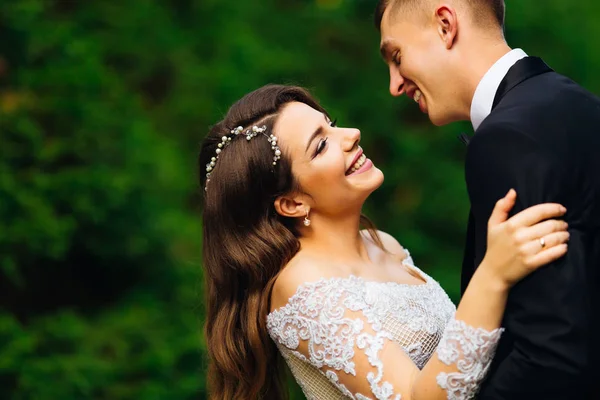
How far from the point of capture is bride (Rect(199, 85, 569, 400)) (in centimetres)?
333

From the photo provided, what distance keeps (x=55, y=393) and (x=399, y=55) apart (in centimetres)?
365

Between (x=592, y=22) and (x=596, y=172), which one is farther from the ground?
(x=592, y=22)

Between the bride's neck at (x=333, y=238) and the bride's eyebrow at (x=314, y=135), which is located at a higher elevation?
the bride's eyebrow at (x=314, y=135)

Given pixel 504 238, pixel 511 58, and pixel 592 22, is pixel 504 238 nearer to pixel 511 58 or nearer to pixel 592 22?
pixel 511 58

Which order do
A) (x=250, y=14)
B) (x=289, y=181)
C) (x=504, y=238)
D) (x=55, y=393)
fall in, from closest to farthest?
(x=504, y=238), (x=289, y=181), (x=55, y=393), (x=250, y=14)

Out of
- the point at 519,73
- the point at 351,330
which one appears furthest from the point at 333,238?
the point at 519,73

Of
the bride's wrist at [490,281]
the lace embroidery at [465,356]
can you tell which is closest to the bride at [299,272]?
the lace embroidery at [465,356]

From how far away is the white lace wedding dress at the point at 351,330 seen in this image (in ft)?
10.6

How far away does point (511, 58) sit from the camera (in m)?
3.11

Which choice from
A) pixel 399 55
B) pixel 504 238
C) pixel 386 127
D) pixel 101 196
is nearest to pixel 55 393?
pixel 101 196

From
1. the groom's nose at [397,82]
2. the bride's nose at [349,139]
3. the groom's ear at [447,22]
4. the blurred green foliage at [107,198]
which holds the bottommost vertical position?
the blurred green foliage at [107,198]

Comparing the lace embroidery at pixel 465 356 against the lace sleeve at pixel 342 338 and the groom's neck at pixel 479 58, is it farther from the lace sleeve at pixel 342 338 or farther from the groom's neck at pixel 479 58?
the groom's neck at pixel 479 58

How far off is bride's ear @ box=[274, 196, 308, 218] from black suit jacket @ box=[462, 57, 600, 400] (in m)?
1.06

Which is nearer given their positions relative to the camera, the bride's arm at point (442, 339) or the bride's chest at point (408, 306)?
the bride's arm at point (442, 339)
